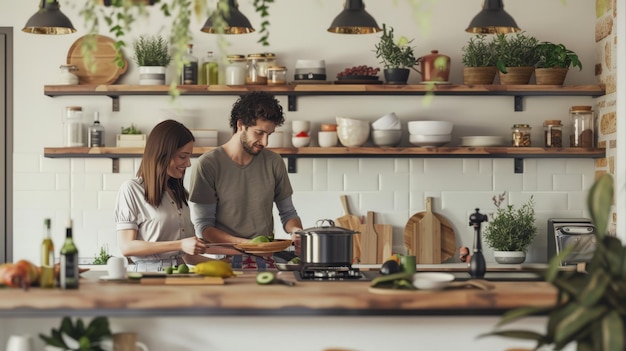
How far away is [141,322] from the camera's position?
352cm

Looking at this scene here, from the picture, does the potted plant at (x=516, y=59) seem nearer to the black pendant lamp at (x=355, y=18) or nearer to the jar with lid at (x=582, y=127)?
the jar with lid at (x=582, y=127)

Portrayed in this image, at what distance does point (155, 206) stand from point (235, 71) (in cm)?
195

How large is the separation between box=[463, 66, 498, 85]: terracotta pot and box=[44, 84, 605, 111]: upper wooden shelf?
0.06 metres

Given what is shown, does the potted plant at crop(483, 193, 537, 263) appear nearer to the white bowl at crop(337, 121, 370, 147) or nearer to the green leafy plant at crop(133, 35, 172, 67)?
the white bowl at crop(337, 121, 370, 147)

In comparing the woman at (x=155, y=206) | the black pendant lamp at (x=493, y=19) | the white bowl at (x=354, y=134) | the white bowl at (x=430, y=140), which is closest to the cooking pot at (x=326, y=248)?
the woman at (x=155, y=206)

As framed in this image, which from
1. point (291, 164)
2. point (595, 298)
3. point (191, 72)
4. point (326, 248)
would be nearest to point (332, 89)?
point (291, 164)

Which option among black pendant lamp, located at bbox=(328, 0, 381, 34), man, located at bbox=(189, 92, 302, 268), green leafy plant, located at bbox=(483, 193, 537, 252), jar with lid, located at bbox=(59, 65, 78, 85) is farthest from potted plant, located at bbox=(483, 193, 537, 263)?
jar with lid, located at bbox=(59, 65, 78, 85)

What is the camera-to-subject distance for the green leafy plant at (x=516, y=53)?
6305 mm

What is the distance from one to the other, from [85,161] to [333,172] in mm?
1815

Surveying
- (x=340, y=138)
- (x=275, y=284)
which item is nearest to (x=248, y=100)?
(x=340, y=138)

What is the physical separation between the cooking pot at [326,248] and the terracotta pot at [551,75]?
280cm

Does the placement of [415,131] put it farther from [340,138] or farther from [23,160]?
[23,160]

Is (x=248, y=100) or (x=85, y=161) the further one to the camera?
(x=85, y=161)

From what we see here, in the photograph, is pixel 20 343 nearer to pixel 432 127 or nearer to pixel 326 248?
pixel 326 248
